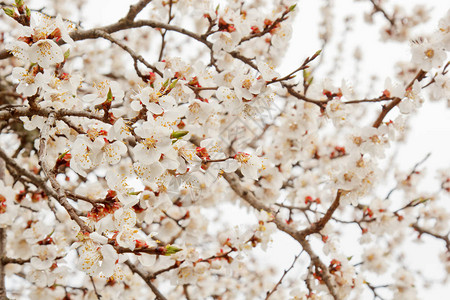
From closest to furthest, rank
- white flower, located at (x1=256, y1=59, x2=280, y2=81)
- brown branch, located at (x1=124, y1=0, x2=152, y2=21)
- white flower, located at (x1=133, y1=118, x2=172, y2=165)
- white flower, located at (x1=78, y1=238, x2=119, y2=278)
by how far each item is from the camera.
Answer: white flower, located at (x1=78, y1=238, x2=119, y2=278) < white flower, located at (x1=133, y1=118, x2=172, y2=165) < white flower, located at (x1=256, y1=59, x2=280, y2=81) < brown branch, located at (x1=124, y1=0, x2=152, y2=21)

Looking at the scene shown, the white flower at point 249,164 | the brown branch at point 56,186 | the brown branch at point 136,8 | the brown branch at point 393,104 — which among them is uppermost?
the brown branch at point 136,8

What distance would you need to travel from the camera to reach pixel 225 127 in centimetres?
344

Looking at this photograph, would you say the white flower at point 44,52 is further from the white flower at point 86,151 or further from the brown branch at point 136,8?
the brown branch at point 136,8

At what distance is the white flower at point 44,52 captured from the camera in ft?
4.58

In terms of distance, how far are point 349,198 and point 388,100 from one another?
640 mm

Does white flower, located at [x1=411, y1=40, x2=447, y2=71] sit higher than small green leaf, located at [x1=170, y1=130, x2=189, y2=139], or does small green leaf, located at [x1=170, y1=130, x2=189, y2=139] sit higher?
white flower, located at [x1=411, y1=40, x2=447, y2=71]

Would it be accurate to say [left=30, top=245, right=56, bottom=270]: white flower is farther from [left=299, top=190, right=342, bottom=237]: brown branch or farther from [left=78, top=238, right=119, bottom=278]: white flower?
[left=299, top=190, right=342, bottom=237]: brown branch

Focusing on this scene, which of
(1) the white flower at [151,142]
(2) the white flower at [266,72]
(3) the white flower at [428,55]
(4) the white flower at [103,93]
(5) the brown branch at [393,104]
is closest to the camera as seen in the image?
(1) the white flower at [151,142]

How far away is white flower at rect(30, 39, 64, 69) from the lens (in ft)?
4.58

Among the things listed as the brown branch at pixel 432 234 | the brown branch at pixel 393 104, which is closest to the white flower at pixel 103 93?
the brown branch at pixel 393 104

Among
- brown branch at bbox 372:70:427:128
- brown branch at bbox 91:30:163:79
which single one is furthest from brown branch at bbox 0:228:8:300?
brown branch at bbox 372:70:427:128

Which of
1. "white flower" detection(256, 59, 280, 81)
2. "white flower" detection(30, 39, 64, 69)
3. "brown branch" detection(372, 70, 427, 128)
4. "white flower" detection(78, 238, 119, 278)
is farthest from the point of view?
"brown branch" detection(372, 70, 427, 128)

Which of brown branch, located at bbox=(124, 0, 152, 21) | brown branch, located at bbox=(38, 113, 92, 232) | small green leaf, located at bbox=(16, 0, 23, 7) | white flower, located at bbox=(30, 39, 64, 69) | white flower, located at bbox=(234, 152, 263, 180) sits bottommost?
brown branch, located at bbox=(38, 113, 92, 232)

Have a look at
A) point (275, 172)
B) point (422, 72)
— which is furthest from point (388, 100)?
point (275, 172)
